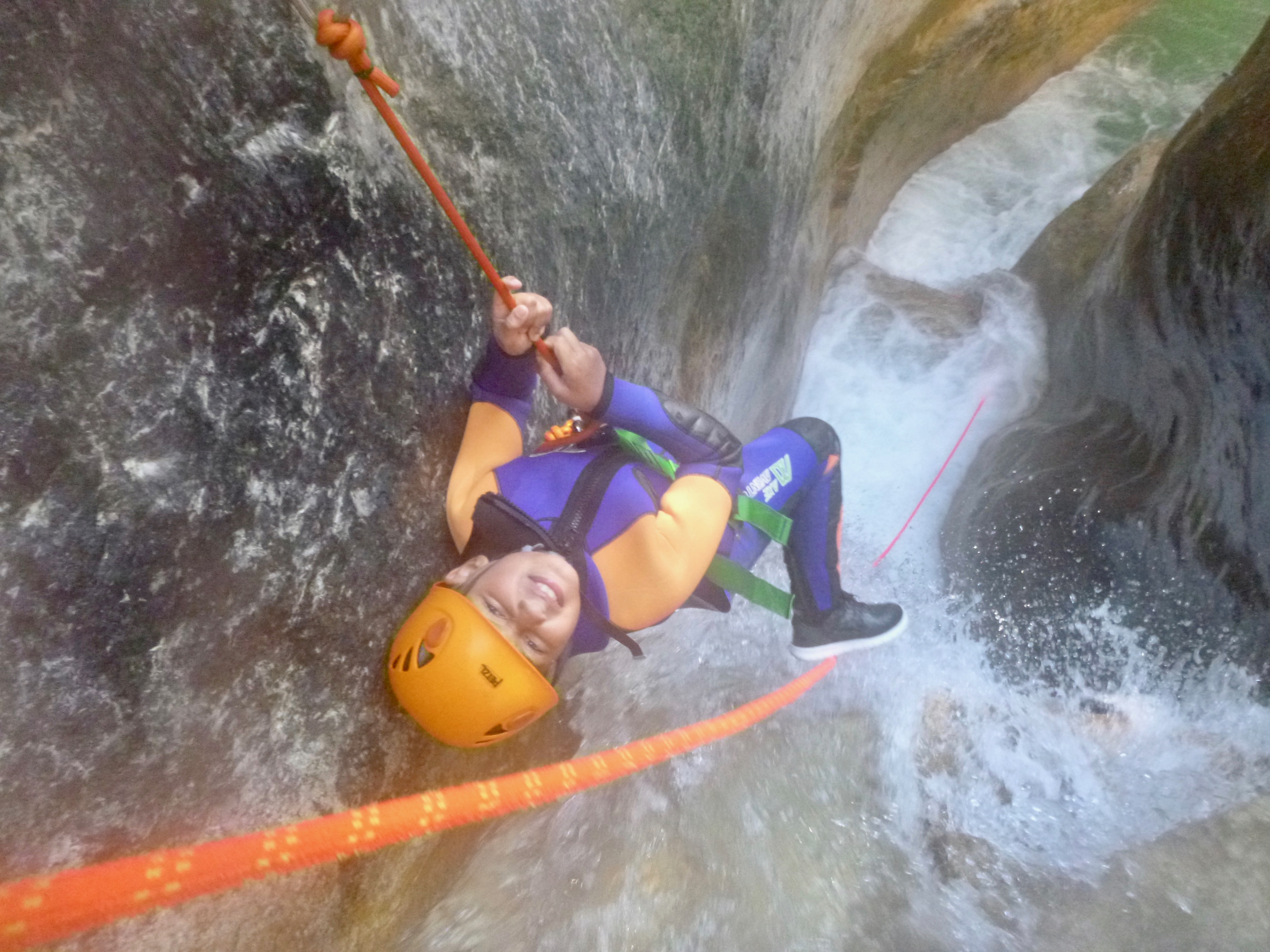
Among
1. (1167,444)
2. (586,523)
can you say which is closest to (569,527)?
(586,523)

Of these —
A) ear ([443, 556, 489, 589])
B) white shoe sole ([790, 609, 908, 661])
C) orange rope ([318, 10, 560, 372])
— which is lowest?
white shoe sole ([790, 609, 908, 661])

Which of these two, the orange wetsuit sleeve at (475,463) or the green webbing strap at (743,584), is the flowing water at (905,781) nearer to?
the green webbing strap at (743,584)

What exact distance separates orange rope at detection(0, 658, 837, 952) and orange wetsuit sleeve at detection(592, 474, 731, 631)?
1.07 ft

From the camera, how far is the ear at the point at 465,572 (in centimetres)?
153

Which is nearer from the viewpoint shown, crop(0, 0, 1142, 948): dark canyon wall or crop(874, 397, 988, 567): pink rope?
crop(0, 0, 1142, 948): dark canyon wall

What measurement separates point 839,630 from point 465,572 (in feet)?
4.92

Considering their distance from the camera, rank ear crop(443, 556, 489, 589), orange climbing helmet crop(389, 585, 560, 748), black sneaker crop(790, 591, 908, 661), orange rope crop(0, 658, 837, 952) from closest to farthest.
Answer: orange rope crop(0, 658, 837, 952) < orange climbing helmet crop(389, 585, 560, 748) < ear crop(443, 556, 489, 589) < black sneaker crop(790, 591, 908, 661)

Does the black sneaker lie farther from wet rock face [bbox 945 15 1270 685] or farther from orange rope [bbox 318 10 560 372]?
orange rope [bbox 318 10 560 372]

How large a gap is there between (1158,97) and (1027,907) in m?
5.20

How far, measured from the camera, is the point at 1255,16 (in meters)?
4.67

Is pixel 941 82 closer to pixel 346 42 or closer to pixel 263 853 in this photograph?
pixel 346 42

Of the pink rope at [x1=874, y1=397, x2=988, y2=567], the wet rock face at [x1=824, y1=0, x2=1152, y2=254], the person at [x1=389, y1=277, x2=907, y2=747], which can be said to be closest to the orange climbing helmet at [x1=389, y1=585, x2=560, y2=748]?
the person at [x1=389, y1=277, x2=907, y2=747]

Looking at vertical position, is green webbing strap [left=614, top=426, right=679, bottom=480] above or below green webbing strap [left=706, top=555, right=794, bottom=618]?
→ above

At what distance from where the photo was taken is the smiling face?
148 cm
